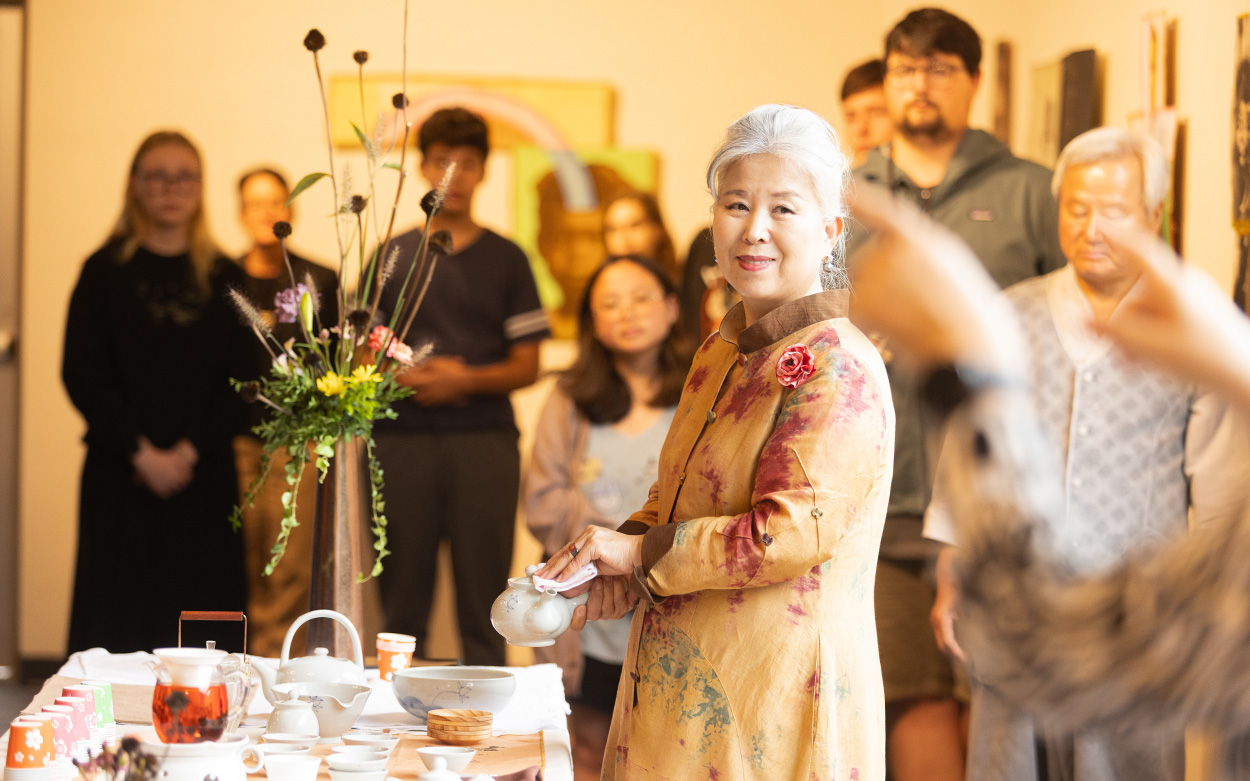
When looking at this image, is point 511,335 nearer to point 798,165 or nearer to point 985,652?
point 798,165

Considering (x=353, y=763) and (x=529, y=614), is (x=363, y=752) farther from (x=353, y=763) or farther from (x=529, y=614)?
(x=529, y=614)

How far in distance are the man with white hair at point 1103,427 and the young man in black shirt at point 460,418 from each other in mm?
1353

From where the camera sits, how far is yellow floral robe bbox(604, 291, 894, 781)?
55.0 inches

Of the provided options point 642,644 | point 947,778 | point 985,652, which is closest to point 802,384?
point 642,644

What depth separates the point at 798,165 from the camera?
5.10ft

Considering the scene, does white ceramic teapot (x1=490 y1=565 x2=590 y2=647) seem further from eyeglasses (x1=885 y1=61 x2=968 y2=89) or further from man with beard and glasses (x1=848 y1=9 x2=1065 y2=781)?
eyeglasses (x1=885 y1=61 x2=968 y2=89)

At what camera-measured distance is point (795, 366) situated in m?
1.46

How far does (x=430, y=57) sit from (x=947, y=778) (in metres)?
3.14

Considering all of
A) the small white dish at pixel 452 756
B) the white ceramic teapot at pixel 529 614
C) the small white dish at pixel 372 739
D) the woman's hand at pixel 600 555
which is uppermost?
the woman's hand at pixel 600 555

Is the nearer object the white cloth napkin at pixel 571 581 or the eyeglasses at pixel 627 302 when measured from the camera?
the white cloth napkin at pixel 571 581

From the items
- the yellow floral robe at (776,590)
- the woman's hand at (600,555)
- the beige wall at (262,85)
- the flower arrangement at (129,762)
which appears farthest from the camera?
the beige wall at (262,85)

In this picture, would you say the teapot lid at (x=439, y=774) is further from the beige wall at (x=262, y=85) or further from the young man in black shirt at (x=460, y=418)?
the beige wall at (x=262, y=85)

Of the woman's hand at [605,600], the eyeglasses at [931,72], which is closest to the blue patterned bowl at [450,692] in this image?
the woman's hand at [605,600]

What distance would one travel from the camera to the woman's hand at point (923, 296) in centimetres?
69
